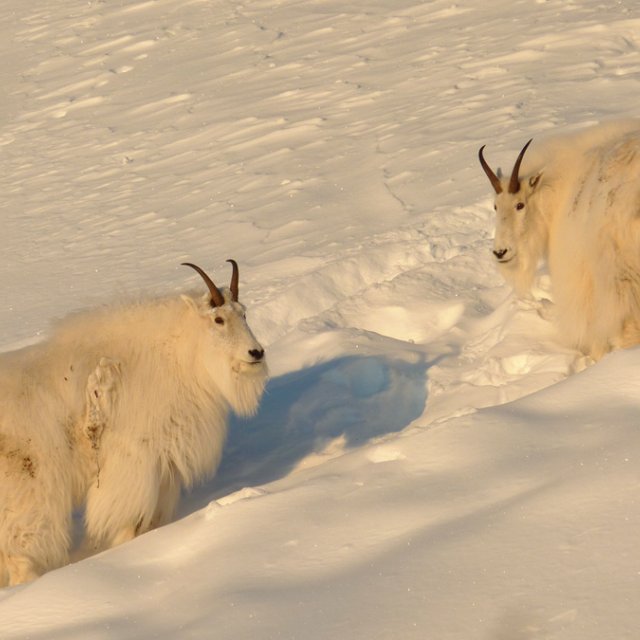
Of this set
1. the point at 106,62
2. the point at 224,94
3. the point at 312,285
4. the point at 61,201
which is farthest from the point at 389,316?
the point at 106,62

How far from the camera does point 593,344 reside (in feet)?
24.4

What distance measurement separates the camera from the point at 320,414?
833 cm

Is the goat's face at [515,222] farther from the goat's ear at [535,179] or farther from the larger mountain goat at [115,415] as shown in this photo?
the larger mountain goat at [115,415]

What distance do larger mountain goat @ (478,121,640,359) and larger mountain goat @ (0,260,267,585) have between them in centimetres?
189

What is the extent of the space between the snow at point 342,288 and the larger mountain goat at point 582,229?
1.08 feet

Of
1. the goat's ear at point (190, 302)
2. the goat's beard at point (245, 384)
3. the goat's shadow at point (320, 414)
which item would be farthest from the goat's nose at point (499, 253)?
the goat's ear at point (190, 302)

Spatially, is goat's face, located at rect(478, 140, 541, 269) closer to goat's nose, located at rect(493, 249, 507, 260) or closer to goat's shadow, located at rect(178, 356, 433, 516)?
goat's nose, located at rect(493, 249, 507, 260)

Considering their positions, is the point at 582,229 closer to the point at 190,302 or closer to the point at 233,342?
the point at 233,342

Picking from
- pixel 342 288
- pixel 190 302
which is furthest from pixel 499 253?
pixel 342 288

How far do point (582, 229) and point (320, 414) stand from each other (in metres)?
2.10

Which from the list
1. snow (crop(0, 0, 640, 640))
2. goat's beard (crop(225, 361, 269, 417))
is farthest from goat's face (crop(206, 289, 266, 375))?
snow (crop(0, 0, 640, 640))

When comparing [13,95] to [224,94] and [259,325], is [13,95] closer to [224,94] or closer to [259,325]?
[224,94]

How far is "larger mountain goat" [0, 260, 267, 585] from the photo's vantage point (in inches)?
271

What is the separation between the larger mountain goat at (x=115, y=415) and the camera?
6887 mm
